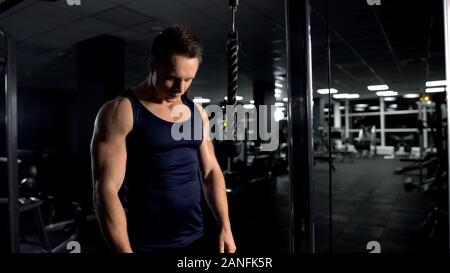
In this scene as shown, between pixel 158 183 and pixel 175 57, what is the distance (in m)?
0.45

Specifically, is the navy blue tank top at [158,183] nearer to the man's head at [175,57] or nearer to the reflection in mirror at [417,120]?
the man's head at [175,57]

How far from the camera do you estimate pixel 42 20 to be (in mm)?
3088

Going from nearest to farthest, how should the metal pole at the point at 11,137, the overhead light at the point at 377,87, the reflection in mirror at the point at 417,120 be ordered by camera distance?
the metal pole at the point at 11,137 < the reflection in mirror at the point at 417,120 < the overhead light at the point at 377,87

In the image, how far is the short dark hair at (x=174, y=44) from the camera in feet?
3.47

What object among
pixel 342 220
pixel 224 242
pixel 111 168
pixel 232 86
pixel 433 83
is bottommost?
pixel 342 220

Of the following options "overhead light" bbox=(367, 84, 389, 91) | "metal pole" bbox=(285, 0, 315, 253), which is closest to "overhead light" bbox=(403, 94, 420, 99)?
"overhead light" bbox=(367, 84, 389, 91)

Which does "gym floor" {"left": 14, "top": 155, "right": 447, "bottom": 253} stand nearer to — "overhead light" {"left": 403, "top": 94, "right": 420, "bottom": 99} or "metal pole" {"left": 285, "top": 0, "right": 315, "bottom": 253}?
"metal pole" {"left": 285, "top": 0, "right": 315, "bottom": 253}

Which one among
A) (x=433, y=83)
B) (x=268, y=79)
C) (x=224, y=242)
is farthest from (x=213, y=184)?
(x=433, y=83)

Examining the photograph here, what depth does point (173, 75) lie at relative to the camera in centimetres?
107

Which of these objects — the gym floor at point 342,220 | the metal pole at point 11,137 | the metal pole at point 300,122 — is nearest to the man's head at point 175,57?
the metal pole at point 300,122

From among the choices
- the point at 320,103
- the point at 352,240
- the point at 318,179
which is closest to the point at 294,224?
the point at 352,240

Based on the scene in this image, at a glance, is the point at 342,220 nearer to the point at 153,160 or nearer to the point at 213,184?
the point at 213,184

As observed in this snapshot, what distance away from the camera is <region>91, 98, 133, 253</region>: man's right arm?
978mm

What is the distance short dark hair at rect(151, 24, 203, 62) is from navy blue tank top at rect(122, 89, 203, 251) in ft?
0.61
